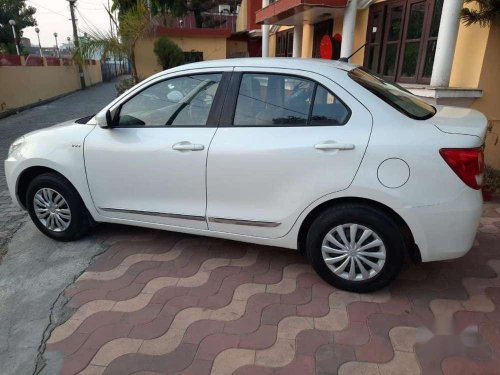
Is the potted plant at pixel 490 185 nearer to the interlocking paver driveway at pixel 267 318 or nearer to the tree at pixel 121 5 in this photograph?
the interlocking paver driveway at pixel 267 318

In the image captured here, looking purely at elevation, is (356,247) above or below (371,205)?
below

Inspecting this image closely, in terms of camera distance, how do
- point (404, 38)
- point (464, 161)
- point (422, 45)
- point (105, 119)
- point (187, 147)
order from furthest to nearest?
point (404, 38), point (422, 45), point (105, 119), point (187, 147), point (464, 161)

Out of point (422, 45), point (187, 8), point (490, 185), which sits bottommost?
point (490, 185)

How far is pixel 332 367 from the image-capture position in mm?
2145

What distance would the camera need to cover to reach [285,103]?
2.74 metres

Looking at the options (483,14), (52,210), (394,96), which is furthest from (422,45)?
(52,210)

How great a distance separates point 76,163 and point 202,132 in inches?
47.6

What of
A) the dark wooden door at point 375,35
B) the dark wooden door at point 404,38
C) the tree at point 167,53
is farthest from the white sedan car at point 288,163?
the tree at point 167,53

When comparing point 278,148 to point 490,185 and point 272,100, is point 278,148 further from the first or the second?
point 490,185

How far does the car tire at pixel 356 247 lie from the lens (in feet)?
8.33

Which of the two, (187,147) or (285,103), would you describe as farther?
(187,147)

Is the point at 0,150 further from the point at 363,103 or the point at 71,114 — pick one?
the point at 363,103

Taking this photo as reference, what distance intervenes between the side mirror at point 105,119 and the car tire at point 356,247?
1822 millimetres

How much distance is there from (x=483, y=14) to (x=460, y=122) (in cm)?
231
